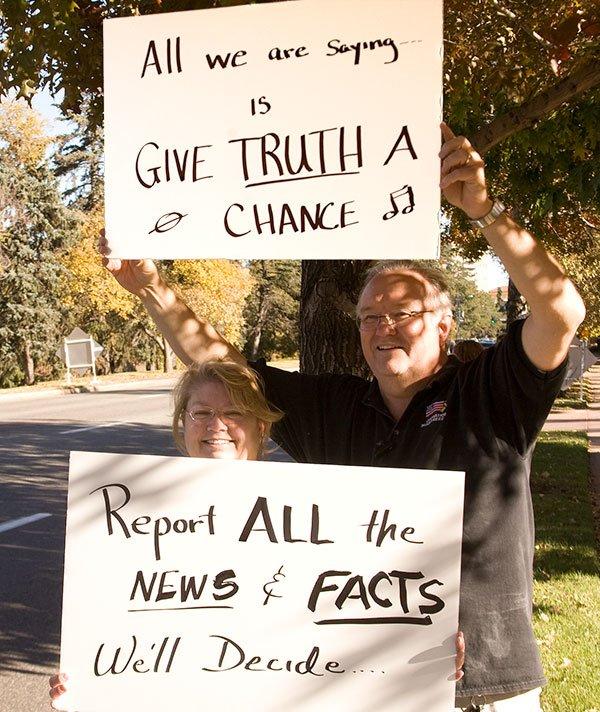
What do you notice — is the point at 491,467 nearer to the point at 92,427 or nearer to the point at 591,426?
the point at 92,427

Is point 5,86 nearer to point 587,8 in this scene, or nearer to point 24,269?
point 587,8

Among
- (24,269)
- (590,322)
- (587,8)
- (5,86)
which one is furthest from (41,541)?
(24,269)

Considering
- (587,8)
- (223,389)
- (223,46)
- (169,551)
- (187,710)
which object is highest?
(587,8)

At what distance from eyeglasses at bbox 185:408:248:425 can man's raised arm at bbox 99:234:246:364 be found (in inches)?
9.0

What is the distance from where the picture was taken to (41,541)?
7.31 meters

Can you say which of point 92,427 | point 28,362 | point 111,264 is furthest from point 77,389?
point 111,264

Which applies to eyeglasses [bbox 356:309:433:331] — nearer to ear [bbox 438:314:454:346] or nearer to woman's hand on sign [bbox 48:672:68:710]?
ear [bbox 438:314:454:346]

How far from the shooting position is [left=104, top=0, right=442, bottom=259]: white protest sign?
1.64m

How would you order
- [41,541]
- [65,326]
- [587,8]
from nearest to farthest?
[587,8]
[41,541]
[65,326]

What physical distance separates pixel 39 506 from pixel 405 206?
7.92 m

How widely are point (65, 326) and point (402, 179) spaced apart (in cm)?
4059

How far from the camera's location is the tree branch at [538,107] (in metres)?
3.64

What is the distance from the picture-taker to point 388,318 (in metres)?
1.97

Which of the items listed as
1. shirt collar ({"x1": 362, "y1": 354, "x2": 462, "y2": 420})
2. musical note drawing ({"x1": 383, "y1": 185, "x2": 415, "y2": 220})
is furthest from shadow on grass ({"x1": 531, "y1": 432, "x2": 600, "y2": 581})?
musical note drawing ({"x1": 383, "y1": 185, "x2": 415, "y2": 220})
